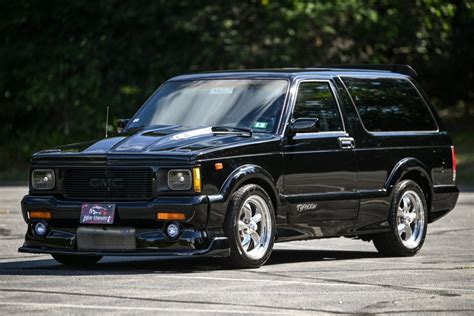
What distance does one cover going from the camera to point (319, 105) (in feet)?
40.0

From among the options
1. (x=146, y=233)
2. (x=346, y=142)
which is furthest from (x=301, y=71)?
(x=146, y=233)

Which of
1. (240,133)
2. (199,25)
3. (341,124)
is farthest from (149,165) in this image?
(199,25)

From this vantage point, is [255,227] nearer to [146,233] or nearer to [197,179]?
[197,179]

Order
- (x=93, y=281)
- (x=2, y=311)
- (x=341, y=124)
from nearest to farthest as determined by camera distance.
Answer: (x=2, y=311)
(x=93, y=281)
(x=341, y=124)

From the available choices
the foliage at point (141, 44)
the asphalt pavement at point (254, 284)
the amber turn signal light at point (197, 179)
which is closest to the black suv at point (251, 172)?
the amber turn signal light at point (197, 179)

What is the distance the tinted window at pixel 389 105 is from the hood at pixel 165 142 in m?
1.65

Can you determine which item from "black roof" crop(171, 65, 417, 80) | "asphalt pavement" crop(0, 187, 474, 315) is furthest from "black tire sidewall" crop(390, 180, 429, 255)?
"black roof" crop(171, 65, 417, 80)

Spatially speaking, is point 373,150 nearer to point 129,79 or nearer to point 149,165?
point 149,165

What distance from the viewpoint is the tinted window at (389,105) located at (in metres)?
12.7

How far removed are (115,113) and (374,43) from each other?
719cm

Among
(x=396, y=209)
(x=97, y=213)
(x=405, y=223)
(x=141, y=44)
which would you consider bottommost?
(x=141, y=44)

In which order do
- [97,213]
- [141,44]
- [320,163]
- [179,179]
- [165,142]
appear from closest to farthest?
[179,179], [97,213], [165,142], [320,163], [141,44]

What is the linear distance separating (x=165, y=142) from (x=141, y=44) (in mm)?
23225

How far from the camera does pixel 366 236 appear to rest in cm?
1278
